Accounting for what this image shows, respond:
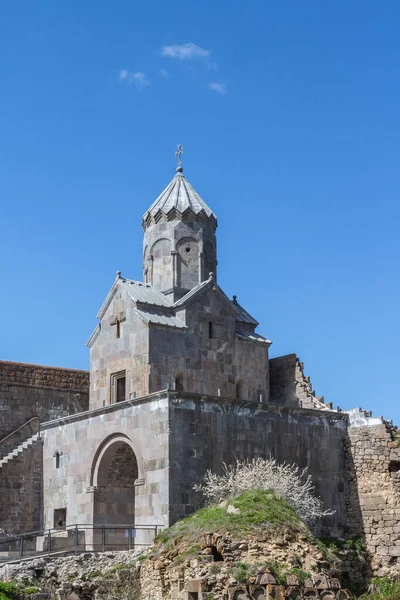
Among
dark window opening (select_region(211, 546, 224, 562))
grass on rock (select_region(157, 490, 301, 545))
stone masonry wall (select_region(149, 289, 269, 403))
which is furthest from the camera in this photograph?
stone masonry wall (select_region(149, 289, 269, 403))

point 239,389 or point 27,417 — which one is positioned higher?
point 239,389

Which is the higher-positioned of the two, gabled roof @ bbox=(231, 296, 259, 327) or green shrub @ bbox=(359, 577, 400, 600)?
gabled roof @ bbox=(231, 296, 259, 327)

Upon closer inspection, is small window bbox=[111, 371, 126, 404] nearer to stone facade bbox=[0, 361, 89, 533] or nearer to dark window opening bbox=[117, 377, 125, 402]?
dark window opening bbox=[117, 377, 125, 402]

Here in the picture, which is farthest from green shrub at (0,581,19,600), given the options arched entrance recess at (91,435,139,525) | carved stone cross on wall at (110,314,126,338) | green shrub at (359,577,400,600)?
carved stone cross on wall at (110,314,126,338)

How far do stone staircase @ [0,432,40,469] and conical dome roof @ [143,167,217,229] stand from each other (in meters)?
8.70

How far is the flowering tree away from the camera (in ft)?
89.7

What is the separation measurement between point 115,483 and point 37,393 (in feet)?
27.6

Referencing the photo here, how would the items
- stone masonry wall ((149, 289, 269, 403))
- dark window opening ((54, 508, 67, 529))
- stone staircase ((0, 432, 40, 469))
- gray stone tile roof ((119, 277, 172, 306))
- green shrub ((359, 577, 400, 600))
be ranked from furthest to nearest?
1. stone staircase ((0, 432, 40, 469))
2. gray stone tile roof ((119, 277, 172, 306))
3. stone masonry wall ((149, 289, 269, 403))
4. dark window opening ((54, 508, 67, 529))
5. green shrub ((359, 577, 400, 600))

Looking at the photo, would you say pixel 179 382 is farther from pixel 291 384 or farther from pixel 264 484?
pixel 264 484

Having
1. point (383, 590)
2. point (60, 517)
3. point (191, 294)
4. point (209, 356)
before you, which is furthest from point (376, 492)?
point (60, 517)

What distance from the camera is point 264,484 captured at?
90.3 feet

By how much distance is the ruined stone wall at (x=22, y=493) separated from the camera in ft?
111

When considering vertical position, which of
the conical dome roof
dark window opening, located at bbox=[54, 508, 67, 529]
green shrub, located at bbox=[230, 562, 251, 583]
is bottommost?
green shrub, located at bbox=[230, 562, 251, 583]

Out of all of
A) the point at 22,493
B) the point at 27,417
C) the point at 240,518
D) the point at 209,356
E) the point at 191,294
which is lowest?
the point at 240,518
